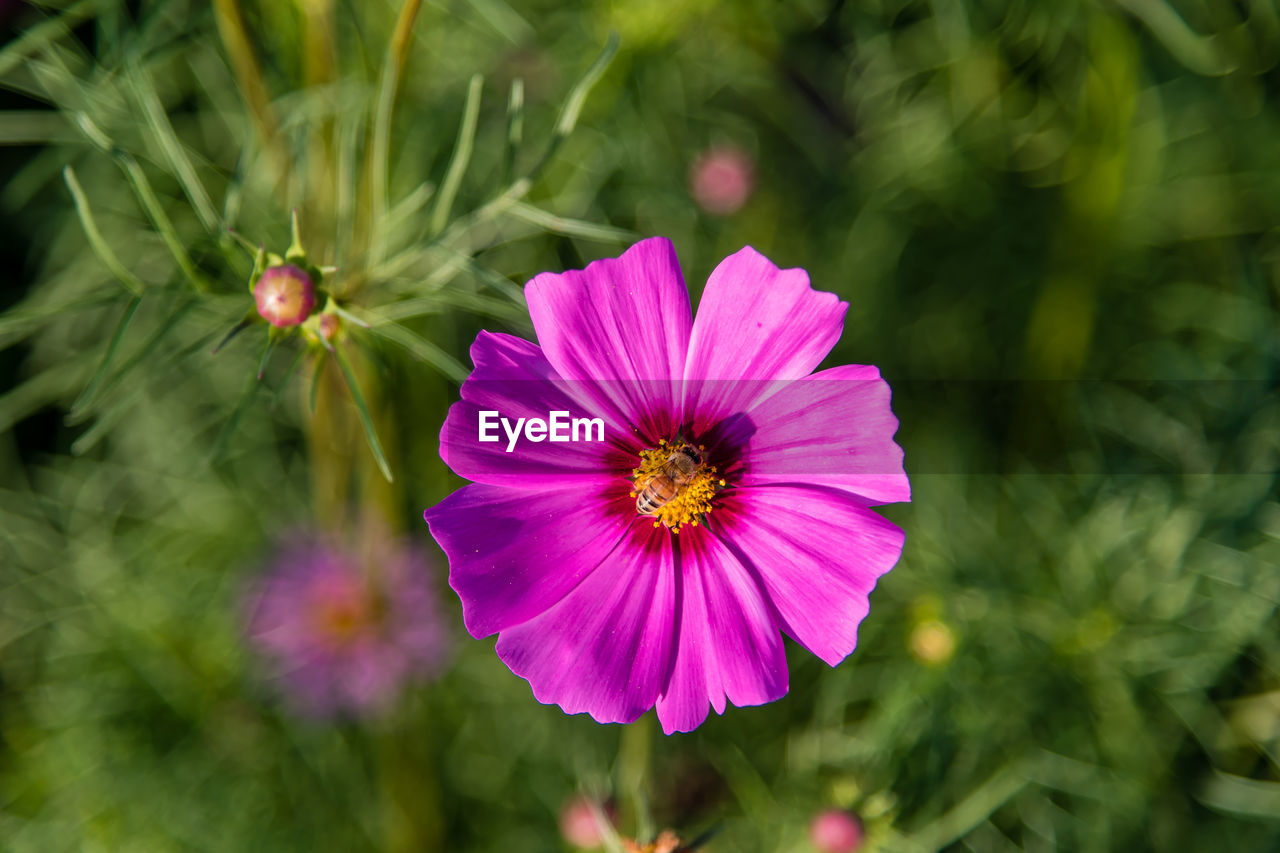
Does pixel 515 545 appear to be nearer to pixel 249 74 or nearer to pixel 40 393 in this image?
pixel 249 74

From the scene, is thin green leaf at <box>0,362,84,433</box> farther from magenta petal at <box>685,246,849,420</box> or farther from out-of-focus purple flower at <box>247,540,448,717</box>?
magenta petal at <box>685,246,849,420</box>

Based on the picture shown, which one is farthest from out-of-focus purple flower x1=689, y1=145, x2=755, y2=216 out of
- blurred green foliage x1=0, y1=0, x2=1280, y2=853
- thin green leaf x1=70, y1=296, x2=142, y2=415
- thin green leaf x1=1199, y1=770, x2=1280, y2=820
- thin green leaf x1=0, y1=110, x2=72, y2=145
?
thin green leaf x1=1199, y1=770, x2=1280, y2=820

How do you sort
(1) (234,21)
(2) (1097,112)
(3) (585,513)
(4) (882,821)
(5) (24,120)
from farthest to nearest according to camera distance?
(2) (1097,112) < (5) (24,120) < (4) (882,821) < (1) (234,21) < (3) (585,513)

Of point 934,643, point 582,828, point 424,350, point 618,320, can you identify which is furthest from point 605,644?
point 582,828

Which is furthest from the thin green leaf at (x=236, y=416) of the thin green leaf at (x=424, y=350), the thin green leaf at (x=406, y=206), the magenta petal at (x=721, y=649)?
the magenta petal at (x=721, y=649)

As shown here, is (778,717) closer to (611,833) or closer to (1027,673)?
(1027,673)

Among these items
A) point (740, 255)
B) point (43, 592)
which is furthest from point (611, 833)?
point (43, 592)
